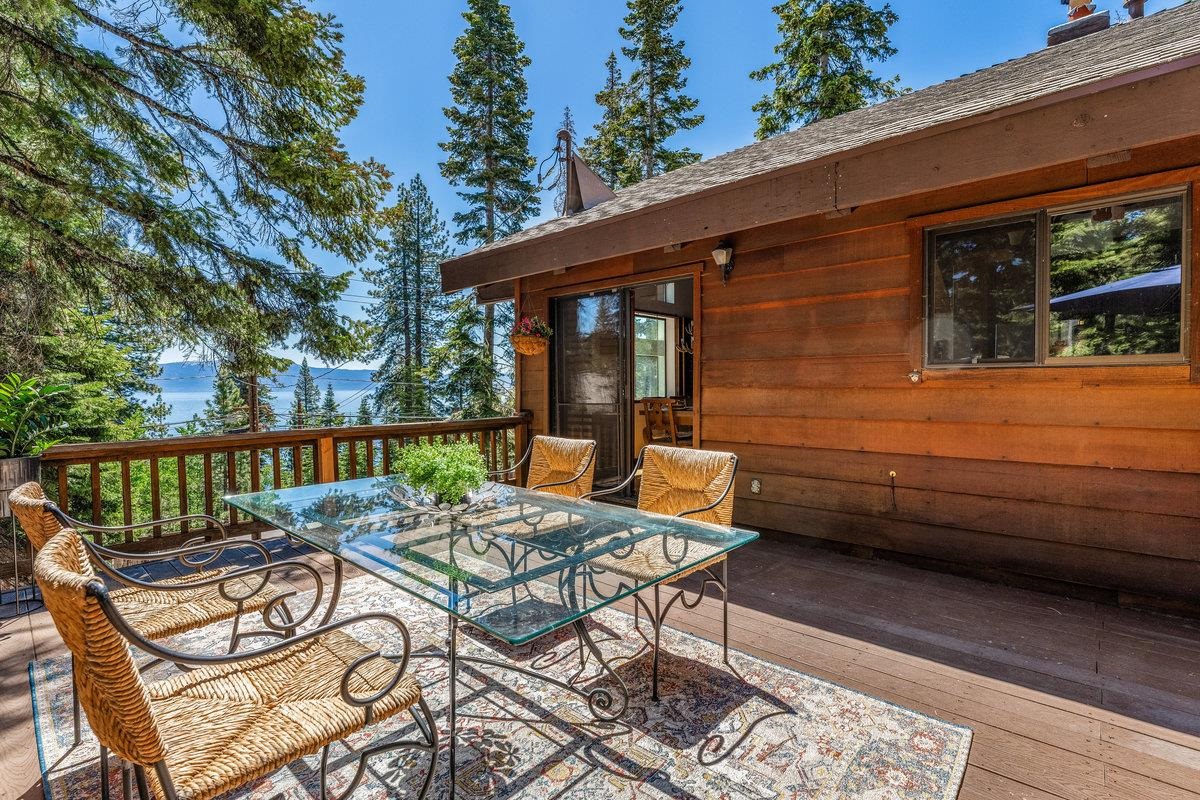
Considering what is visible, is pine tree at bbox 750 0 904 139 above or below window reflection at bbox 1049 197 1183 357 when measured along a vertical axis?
above

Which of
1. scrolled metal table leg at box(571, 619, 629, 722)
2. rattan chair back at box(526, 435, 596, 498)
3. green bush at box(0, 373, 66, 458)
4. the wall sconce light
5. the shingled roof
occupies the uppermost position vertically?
the shingled roof

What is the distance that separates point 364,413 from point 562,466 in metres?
14.1

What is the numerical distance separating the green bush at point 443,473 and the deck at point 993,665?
127 cm

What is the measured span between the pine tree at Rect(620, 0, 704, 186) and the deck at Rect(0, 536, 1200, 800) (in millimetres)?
12332

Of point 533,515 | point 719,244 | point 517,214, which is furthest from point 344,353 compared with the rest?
point 517,214

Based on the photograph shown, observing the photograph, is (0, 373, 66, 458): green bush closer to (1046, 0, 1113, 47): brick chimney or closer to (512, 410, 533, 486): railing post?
(512, 410, 533, 486): railing post

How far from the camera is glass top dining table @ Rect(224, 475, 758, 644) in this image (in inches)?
58.2

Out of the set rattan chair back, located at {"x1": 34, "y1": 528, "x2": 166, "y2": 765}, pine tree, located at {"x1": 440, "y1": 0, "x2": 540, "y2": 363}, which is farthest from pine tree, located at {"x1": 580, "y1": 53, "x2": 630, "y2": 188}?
rattan chair back, located at {"x1": 34, "y1": 528, "x2": 166, "y2": 765}

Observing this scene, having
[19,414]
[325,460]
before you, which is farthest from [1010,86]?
[19,414]

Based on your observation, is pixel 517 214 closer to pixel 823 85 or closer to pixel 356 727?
pixel 823 85

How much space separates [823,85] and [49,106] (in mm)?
11174

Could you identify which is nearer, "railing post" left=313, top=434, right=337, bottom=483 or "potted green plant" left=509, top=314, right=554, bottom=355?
"railing post" left=313, top=434, right=337, bottom=483

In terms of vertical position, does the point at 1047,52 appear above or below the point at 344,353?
above

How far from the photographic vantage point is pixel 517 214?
14.4 meters
